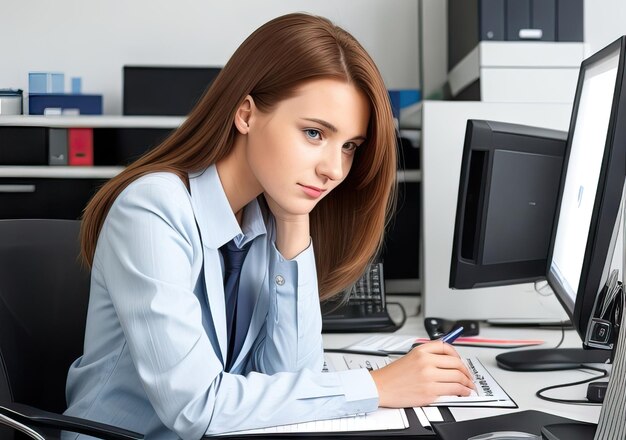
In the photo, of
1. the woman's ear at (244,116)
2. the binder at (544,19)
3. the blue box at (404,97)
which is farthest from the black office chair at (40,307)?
the blue box at (404,97)

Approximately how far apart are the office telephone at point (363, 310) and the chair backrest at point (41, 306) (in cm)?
55

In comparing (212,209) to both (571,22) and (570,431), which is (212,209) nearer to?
(570,431)

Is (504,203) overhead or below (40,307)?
overhead

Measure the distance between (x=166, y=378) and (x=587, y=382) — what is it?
2.17 feet

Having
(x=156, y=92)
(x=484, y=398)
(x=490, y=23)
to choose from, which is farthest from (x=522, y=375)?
(x=156, y=92)

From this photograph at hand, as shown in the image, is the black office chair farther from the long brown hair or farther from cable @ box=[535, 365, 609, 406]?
cable @ box=[535, 365, 609, 406]

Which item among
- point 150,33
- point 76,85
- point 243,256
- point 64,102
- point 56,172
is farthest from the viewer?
point 150,33

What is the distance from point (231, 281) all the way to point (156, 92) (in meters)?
1.12

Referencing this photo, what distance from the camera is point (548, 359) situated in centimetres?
136

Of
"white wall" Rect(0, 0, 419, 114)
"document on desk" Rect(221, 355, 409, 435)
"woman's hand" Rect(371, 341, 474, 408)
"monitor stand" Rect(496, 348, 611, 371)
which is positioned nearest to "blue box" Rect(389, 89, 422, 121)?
"white wall" Rect(0, 0, 419, 114)

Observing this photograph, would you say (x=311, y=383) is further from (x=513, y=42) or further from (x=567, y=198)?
(x=513, y=42)

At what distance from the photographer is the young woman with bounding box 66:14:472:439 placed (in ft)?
3.21

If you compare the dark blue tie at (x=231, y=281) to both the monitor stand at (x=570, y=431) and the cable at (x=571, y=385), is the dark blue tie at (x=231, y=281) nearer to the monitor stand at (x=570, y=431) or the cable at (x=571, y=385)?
the cable at (x=571, y=385)

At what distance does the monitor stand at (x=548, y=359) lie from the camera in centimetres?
135
